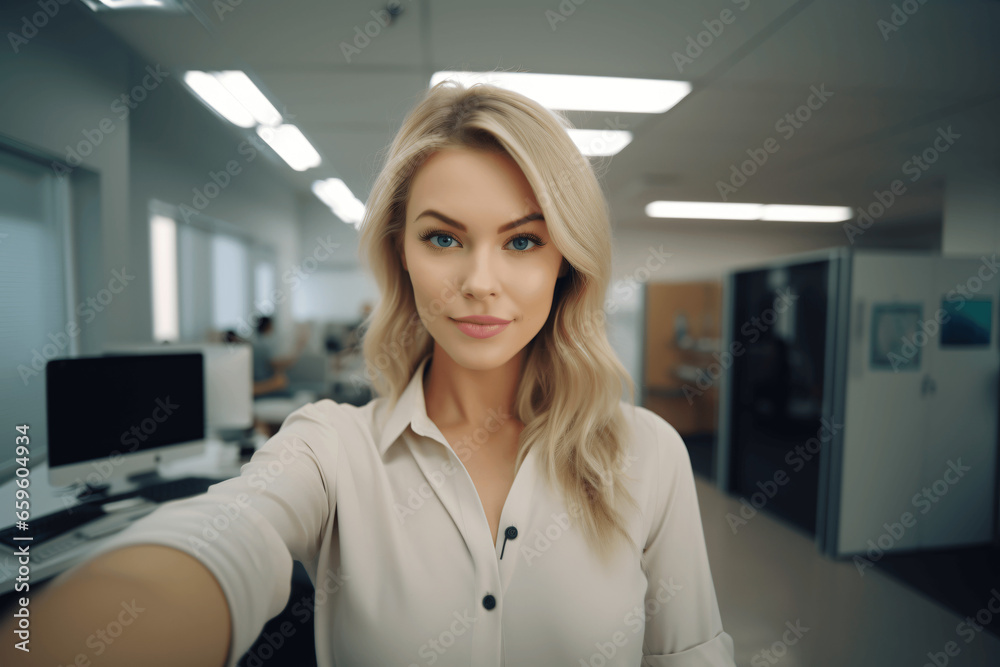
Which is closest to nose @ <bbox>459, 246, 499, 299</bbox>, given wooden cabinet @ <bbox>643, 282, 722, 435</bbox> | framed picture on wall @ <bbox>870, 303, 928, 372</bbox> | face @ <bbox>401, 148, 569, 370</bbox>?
face @ <bbox>401, 148, 569, 370</bbox>

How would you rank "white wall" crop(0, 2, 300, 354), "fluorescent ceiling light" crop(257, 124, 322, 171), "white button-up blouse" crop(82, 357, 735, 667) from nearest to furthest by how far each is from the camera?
1. "white button-up blouse" crop(82, 357, 735, 667)
2. "white wall" crop(0, 2, 300, 354)
3. "fluorescent ceiling light" crop(257, 124, 322, 171)

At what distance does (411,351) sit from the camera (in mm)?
A: 785

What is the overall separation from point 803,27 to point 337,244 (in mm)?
5771

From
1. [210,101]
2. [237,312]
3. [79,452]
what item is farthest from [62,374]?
[237,312]

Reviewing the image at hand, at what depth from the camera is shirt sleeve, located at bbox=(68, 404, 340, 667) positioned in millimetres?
399

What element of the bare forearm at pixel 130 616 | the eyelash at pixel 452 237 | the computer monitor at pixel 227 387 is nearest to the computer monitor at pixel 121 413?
the computer monitor at pixel 227 387

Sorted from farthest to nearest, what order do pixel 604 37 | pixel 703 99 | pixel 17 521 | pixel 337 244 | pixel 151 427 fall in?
pixel 337 244, pixel 703 99, pixel 151 427, pixel 604 37, pixel 17 521

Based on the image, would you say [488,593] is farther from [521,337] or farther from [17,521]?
[17,521]

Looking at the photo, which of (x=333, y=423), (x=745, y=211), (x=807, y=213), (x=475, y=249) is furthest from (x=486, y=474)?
(x=807, y=213)

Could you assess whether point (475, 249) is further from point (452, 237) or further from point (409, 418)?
point (409, 418)

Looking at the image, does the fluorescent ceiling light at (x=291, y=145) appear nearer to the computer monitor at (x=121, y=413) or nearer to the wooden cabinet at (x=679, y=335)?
the computer monitor at (x=121, y=413)

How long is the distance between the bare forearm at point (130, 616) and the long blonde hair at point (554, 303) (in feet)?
1.28

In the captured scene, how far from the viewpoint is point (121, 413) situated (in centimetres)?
123

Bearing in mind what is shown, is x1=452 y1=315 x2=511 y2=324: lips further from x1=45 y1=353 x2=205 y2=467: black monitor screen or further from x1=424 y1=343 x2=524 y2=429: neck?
x1=45 y1=353 x2=205 y2=467: black monitor screen
